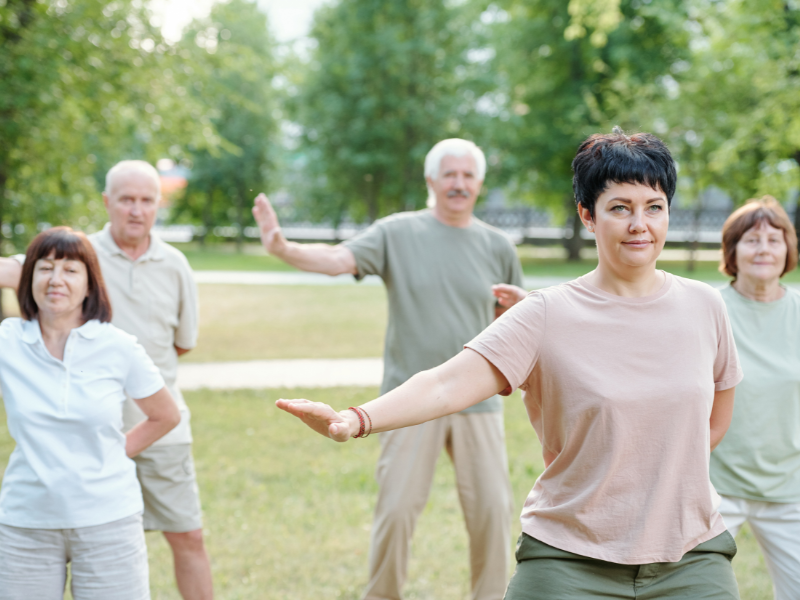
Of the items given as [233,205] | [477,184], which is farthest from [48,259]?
[233,205]

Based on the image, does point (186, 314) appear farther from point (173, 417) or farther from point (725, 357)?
point (725, 357)

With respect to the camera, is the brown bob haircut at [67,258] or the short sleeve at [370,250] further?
the short sleeve at [370,250]

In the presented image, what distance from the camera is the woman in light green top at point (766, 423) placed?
336 centimetres

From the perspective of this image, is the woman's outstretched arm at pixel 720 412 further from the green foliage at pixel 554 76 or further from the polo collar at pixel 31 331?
the green foliage at pixel 554 76

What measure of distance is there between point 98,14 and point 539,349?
10.3m

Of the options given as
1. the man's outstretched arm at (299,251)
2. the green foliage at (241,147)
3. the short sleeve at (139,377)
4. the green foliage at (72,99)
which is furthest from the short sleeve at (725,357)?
the green foliage at (241,147)

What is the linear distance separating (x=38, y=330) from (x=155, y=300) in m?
1.09

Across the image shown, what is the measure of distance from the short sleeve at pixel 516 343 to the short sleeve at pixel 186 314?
2.35 metres

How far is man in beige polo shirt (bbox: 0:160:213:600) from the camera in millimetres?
3904

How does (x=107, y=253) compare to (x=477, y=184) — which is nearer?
(x=107, y=253)

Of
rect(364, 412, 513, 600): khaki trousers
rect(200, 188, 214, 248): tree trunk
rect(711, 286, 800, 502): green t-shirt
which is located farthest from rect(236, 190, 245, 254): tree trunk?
rect(711, 286, 800, 502): green t-shirt

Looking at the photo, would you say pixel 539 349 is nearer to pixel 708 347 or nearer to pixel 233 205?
pixel 708 347

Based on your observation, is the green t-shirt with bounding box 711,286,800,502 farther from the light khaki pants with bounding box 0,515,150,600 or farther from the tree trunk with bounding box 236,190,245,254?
the tree trunk with bounding box 236,190,245,254

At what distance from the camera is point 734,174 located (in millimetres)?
24734
